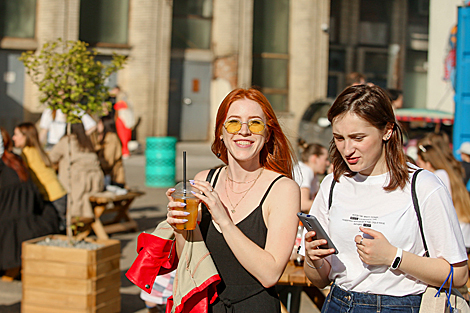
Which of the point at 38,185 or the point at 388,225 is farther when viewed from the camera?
the point at 38,185

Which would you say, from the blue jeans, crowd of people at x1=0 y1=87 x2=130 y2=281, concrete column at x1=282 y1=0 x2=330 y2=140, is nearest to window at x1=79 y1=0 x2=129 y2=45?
concrete column at x1=282 y1=0 x2=330 y2=140

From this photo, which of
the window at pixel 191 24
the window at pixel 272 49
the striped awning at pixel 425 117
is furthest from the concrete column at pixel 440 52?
the window at pixel 191 24

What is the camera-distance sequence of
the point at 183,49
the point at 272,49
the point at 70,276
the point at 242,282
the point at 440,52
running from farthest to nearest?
the point at 272,49
the point at 183,49
the point at 440,52
the point at 70,276
the point at 242,282

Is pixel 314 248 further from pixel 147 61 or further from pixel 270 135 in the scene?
pixel 147 61

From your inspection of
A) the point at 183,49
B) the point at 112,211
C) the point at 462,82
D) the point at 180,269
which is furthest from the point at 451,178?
the point at 183,49

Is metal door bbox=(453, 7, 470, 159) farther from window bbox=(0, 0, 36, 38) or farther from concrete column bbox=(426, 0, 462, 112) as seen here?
window bbox=(0, 0, 36, 38)

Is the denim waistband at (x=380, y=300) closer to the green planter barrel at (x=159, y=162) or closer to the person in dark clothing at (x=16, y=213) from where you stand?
the person in dark clothing at (x=16, y=213)

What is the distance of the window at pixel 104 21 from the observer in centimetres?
2011

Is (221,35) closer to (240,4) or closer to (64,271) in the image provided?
(240,4)

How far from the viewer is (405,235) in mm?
2250

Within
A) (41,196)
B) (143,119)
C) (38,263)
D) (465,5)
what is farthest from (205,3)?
(38,263)

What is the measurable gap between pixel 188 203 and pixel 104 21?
1912cm

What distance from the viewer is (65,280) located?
15.4 feet

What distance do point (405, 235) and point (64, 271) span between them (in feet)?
10.7
